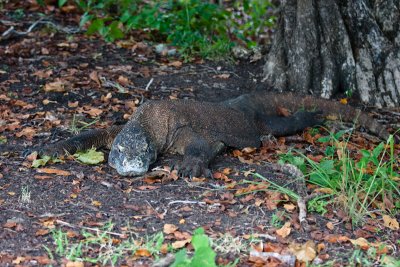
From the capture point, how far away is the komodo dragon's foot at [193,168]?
509 centimetres

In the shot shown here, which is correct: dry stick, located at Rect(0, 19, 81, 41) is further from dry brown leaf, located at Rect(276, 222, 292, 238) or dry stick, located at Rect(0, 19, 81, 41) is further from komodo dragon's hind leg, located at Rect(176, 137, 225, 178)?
dry brown leaf, located at Rect(276, 222, 292, 238)

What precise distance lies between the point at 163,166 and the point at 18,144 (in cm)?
120

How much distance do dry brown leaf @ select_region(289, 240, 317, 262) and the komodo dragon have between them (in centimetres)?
126

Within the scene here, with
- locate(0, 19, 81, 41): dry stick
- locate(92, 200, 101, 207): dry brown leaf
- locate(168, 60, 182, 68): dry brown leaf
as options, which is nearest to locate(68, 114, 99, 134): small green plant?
locate(92, 200, 101, 207): dry brown leaf

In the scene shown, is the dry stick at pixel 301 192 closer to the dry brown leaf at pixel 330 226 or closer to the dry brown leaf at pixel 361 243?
the dry brown leaf at pixel 330 226

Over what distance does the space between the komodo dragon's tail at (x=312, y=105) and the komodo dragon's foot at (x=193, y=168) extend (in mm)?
1664

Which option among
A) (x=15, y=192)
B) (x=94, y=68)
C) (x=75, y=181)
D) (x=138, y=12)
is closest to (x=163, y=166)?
(x=75, y=181)

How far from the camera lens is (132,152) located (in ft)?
17.2

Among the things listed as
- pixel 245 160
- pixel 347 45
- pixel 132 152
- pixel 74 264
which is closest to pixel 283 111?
pixel 347 45

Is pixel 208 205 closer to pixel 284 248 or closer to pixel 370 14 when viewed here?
pixel 284 248

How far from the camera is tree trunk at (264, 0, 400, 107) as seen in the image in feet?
22.5

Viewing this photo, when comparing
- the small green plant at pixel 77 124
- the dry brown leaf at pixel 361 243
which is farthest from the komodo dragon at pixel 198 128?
the dry brown leaf at pixel 361 243

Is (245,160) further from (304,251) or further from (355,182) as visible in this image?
(304,251)

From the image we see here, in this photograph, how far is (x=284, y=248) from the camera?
3992 mm
